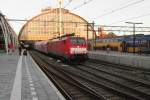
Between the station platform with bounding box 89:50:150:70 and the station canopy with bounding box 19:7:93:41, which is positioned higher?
the station canopy with bounding box 19:7:93:41

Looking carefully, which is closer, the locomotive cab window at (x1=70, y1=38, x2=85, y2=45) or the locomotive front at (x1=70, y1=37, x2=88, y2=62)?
the locomotive front at (x1=70, y1=37, x2=88, y2=62)

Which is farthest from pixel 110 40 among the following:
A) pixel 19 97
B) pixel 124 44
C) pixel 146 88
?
pixel 19 97

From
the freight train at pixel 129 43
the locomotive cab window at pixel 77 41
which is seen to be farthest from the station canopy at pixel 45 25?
the locomotive cab window at pixel 77 41

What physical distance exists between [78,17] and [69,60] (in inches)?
4274

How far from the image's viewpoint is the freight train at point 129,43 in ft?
178

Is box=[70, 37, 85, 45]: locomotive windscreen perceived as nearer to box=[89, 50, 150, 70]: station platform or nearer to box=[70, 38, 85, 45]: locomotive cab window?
box=[70, 38, 85, 45]: locomotive cab window

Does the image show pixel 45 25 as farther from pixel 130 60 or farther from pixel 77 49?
pixel 130 60

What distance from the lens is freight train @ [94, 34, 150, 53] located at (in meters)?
54.3

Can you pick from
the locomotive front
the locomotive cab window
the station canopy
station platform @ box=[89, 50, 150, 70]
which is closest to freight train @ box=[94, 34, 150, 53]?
station platform @ box=[89, 50, 150, 70]

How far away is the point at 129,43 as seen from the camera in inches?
2470

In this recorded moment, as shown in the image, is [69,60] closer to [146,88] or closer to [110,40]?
[146,88]

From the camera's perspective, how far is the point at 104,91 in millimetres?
17031

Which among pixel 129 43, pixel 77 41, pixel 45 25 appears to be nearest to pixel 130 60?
pixel 77 41

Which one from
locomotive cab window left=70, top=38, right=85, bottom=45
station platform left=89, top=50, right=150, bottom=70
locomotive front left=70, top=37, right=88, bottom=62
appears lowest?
station platform left=89, top=50, right=150, bottom=70
